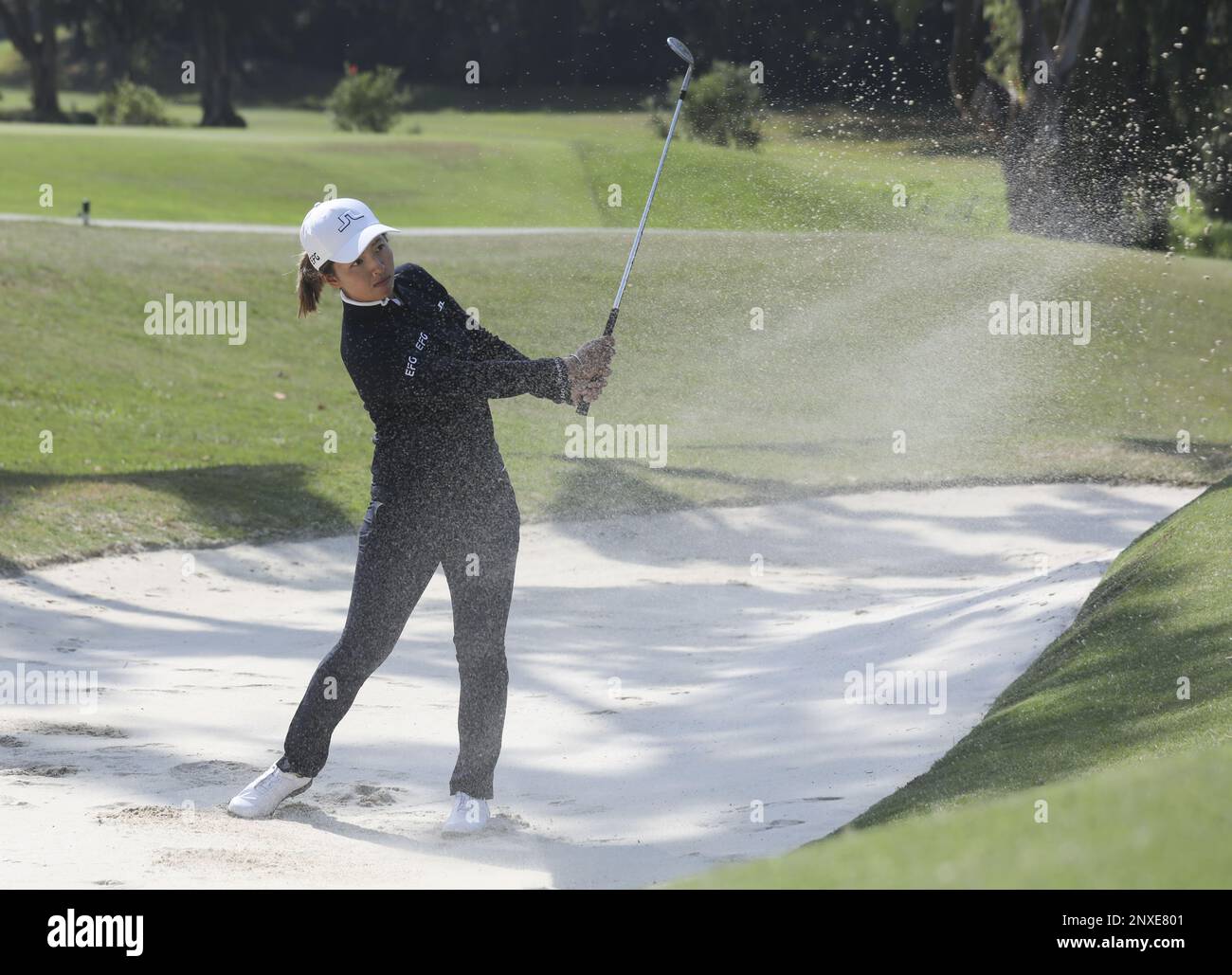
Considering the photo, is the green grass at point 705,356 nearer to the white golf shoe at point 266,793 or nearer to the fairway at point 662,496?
the fairway at point 662,496

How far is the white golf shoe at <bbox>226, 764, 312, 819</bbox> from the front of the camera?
218 inches

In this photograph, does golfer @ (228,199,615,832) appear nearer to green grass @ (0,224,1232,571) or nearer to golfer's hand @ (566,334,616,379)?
golfer's hand @ (566,334,616,379)

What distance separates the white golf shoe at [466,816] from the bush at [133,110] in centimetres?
4279

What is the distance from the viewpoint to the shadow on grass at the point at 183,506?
10.8 m

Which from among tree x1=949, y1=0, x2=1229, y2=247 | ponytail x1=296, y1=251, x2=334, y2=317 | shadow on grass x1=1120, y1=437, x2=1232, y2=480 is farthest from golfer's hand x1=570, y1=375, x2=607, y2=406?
tree x1=949, y1=0, x2=1229, y2=247

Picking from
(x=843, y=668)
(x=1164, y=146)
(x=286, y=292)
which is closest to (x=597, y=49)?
(x=1164, y=146)

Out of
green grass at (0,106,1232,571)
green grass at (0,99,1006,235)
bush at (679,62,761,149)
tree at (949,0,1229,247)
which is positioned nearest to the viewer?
green grass at (0,106,1232,571)

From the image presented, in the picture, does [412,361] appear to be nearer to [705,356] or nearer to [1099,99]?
[705,356]

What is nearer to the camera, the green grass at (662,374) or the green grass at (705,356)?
the green grass at (662,374)

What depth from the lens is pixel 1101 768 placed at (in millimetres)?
4879

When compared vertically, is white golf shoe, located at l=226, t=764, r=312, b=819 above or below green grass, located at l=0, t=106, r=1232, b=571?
below
